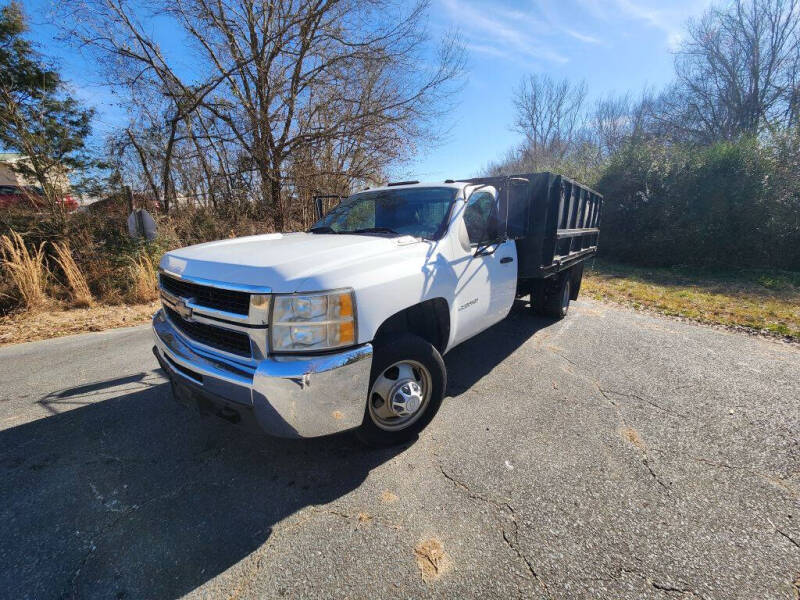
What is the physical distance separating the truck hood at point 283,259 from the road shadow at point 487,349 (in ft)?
5.44

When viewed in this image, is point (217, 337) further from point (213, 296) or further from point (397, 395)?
point (397, 395)

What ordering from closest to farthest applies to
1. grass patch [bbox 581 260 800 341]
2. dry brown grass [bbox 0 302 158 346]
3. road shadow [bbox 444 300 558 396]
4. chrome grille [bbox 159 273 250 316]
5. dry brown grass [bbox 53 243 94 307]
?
chrome grille [bbox 159 273 250 316] < road shadow [bbox 444 300 558 396] < dry brown grass [bbox 0 302 158 346] < grass patch [bbox 581 260 800 341] < dry brown grass [bbox 53 243 94 307]

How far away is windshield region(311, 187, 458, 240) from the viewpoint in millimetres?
3109

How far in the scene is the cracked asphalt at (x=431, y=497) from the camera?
1.64 m

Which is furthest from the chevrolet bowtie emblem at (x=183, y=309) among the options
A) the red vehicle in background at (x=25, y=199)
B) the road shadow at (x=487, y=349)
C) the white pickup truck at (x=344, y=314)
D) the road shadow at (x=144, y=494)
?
the red vehicle in background at (x=25, y=199)

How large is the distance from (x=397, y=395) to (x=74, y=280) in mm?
7189

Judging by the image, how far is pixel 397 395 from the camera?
242 cm

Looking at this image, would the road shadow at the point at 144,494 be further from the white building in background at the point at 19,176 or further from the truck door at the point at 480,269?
the white building in background at the point at 19,176

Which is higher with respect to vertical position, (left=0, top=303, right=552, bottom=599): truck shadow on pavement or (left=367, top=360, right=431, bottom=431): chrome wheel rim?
(left=367, top=360, right=431, bottom=431): chrome wheel rim

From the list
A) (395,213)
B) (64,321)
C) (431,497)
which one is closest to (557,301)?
(395,213)

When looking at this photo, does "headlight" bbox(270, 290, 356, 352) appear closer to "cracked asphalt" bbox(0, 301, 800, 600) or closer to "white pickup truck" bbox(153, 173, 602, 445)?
"white pickup truck" bbox(153, 173, 602, 445)

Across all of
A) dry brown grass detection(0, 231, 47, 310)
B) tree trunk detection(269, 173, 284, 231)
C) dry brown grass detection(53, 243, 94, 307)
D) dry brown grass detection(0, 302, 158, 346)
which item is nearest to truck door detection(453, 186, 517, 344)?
dry brown grass detection(0, 302, 158, 346)

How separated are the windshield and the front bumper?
1.44 metres

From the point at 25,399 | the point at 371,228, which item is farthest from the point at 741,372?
the point at 25,399
